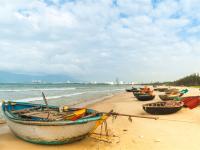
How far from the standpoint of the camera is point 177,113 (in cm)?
1388

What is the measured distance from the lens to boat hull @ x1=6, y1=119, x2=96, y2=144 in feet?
24.5

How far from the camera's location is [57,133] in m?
7.54

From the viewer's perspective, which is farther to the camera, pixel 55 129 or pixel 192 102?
pixel 192 102

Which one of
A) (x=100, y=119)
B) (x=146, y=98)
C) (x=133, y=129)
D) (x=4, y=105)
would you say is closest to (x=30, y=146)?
(x=100, y=119)

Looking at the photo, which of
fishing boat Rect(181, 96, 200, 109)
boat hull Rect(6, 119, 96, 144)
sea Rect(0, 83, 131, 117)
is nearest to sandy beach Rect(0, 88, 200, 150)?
boat hull Rect(6, 119, 96, 144)

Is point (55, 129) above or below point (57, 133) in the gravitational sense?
above

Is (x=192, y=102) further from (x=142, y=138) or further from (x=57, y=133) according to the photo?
(x=57, y=133)

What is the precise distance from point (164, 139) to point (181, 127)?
2.18 m

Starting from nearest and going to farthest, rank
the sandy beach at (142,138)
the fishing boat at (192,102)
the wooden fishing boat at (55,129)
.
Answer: the wooden fishing boat at (55,129), the sandy beach at (142,138), the fishing boat at (192,102)

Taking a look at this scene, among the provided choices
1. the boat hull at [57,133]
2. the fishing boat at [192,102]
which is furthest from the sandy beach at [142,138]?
the fishing boat at [192,102]

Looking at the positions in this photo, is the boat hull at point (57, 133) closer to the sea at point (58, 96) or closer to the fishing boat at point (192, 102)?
A: the fishing boat at point (192, 102)

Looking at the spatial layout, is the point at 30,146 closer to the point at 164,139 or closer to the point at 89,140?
the point at 89,140

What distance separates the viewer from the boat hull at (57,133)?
295 inches

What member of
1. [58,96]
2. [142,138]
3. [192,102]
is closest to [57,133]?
[142,138]
